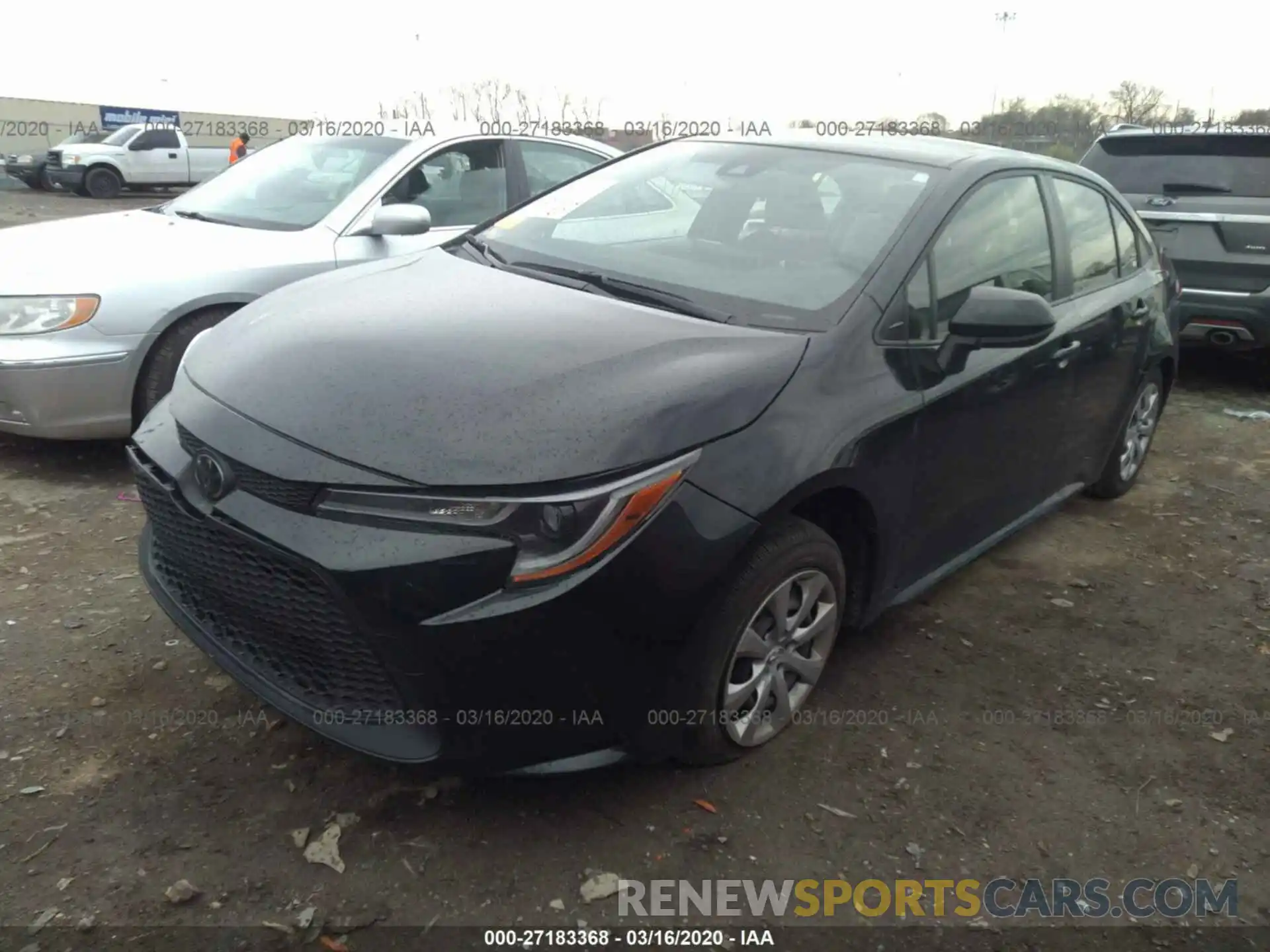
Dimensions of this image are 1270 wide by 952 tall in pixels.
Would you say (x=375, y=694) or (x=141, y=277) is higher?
(x=141, y=277)

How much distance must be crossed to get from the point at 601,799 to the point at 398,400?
113cm

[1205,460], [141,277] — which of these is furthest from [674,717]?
[1205,460]

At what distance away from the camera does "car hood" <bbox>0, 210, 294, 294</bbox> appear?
411 centimetres

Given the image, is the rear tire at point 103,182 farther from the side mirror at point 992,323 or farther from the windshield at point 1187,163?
the side mirror at point 992,323

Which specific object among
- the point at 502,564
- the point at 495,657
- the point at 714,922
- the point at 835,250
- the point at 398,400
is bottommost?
the point at 714,922

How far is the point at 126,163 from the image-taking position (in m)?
22.5

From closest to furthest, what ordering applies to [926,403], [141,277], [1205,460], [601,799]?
[601,799]
[926,403]
[141,277]
[1205,460]

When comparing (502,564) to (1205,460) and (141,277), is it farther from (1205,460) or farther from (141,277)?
(1205,460)

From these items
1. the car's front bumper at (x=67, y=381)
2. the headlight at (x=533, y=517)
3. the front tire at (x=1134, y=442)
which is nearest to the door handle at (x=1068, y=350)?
the front tire at (x=1134, y=442)

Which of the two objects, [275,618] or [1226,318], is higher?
[1226,318]

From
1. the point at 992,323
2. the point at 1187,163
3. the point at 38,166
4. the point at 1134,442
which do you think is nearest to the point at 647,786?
the point at 992,323

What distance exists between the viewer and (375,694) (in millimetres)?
2176

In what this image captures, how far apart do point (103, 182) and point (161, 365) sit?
21842mm

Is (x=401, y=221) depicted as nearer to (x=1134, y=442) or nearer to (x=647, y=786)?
(x=647, y=786)
